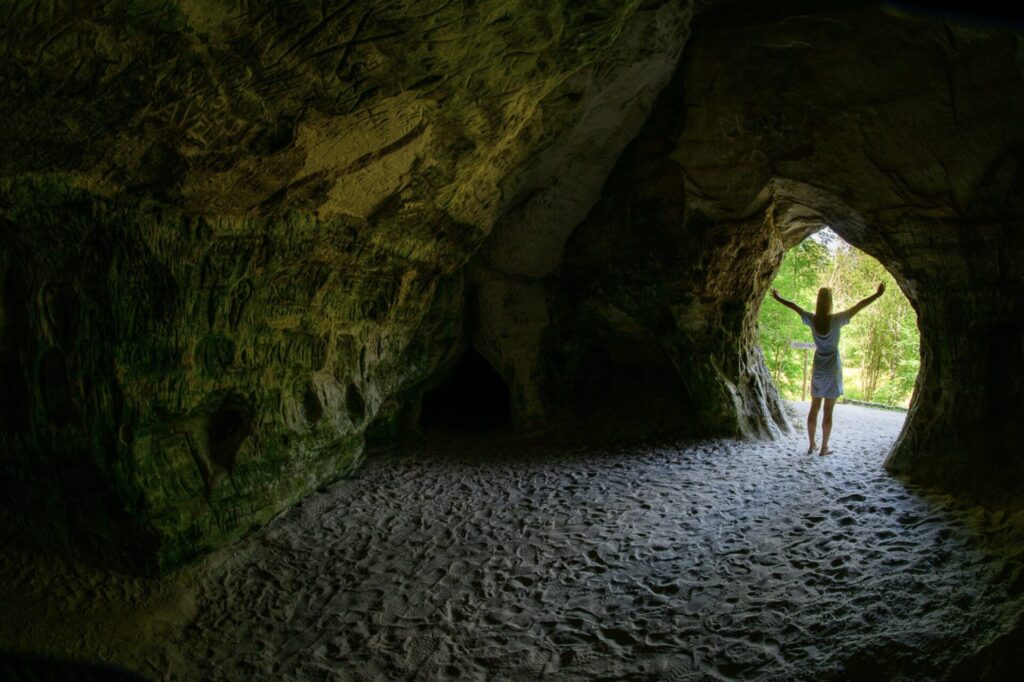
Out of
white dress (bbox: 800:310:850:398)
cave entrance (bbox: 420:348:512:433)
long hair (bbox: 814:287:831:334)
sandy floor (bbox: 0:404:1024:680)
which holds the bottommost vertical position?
sandy floor (bbox: 0:404:1024:680)

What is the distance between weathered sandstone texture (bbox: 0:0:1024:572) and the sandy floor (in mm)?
489

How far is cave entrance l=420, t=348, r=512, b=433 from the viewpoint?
9992mm

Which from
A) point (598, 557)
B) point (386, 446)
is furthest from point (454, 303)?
point (598, 557)

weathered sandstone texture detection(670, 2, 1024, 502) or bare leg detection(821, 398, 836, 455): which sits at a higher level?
weathered sandstone texture detection(670, 2, 1024, 502)

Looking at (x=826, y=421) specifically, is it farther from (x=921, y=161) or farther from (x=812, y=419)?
(x=921, y=161)

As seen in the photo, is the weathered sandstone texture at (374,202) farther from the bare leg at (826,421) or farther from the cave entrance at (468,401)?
the cave entrance at (468,401)

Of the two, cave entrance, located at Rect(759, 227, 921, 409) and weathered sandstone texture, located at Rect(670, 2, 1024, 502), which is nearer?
weathered sandstone texture, located at Rect(670, 2, 1024, 502)

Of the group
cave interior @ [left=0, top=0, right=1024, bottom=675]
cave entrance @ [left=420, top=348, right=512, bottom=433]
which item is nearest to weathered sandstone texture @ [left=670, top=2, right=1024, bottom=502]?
cave interior @ [left=0, top=0, right=1024, bottom=675]

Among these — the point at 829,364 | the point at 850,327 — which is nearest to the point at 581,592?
the point at 829,364

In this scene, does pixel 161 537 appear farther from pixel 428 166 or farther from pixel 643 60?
pixel 643 60

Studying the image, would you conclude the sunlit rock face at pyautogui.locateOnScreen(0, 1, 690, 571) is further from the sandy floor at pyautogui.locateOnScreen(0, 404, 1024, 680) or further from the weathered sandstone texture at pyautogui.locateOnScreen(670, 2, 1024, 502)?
the weathered sandstone texture at pyautogui.locateOnScreen(670, 2, 1024, 502)

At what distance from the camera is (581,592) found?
14.7 ft

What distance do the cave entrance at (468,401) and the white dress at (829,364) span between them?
16.0 feet

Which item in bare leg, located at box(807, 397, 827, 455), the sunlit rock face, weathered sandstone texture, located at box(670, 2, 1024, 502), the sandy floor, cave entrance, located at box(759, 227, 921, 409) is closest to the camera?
the sunlit rock face
